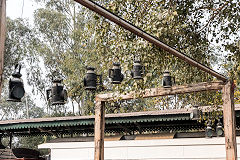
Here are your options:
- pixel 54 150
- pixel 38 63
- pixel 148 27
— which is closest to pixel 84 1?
pixel 148 27

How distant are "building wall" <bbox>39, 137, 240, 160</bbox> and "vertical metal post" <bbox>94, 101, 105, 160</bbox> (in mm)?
3127

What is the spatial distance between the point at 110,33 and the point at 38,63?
19621 mm

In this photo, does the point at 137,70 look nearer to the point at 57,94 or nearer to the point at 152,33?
the point at 152,33

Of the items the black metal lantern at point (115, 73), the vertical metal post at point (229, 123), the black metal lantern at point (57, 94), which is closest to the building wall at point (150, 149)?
the vertical metal post at point (229, 123)

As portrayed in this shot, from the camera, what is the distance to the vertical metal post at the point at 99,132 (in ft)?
28.4

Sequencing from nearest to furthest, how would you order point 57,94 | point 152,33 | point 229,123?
point 57,94
point 152,33
point 229,123

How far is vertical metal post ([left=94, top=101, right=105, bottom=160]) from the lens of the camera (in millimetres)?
8652

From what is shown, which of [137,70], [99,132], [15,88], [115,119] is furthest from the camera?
[115,119]

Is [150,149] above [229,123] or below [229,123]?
below

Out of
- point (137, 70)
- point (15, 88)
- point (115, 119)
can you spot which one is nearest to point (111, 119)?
point (115, 119)

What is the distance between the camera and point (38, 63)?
2503 centimetres

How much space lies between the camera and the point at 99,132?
8.85 m

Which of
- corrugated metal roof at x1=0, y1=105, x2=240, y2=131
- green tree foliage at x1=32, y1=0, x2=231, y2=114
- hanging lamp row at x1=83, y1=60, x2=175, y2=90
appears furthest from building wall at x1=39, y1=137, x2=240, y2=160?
hanging lamp row at x1=83, y1=60, x2=175, y2=90

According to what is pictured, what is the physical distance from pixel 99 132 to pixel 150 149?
326 cm
